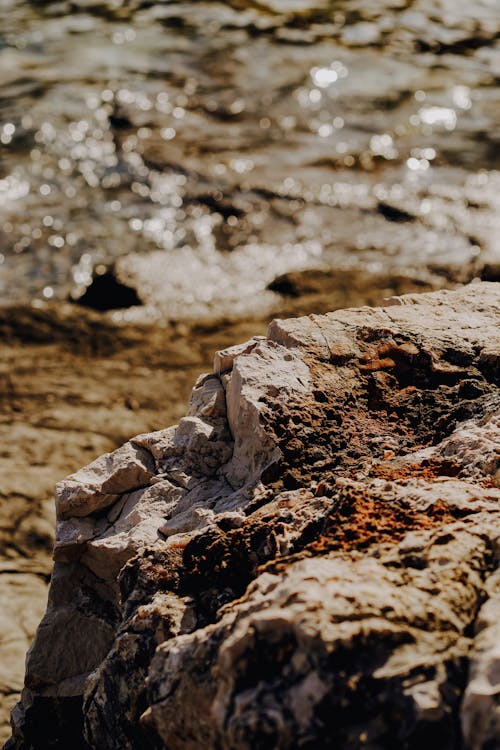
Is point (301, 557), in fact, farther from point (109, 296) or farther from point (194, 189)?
point (194, 189)

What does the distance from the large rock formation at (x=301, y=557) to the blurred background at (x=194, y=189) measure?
126 centimetres

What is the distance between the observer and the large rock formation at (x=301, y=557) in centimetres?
103

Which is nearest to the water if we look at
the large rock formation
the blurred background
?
the blurred background

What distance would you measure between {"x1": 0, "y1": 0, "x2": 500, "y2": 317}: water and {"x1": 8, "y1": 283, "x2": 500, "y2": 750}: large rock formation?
3194mm

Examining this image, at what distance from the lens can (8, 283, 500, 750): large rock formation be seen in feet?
3.39

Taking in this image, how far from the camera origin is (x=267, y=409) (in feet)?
5.26

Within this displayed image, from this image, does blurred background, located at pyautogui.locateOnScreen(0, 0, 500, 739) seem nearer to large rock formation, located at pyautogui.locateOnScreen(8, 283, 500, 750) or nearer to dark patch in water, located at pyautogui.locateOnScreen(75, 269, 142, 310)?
dark patch in water, located at pyautogui.locateOnScreen(75, 269, 142, 310)

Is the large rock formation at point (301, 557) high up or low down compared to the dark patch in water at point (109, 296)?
up

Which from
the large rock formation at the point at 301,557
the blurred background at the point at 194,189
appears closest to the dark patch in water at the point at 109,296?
the blurred background at the point at 194,189

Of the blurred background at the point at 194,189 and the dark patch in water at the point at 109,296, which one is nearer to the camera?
the blurred background at the point at 194,189

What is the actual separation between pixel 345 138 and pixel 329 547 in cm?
542

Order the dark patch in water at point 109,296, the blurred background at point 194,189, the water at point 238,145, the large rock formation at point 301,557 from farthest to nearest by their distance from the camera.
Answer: the water at point 238,145, the dark patch in water at point 109,296, the blurred background at point 194,189, the large rock formation at point 301,557

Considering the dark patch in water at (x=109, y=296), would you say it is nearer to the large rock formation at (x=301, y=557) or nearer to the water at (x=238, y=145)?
the water at (x=238, y=145)

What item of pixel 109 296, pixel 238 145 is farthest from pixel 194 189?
pixel 109 296
